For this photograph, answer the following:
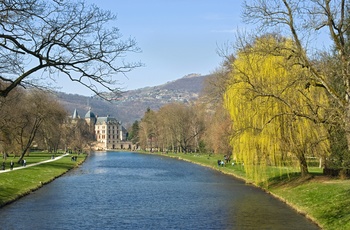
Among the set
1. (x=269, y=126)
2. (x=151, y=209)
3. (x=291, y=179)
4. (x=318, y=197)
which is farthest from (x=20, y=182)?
(x=318, y=197)

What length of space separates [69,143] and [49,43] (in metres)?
108

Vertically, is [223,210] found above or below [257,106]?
below

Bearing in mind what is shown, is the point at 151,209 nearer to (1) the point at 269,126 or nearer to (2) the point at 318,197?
(2) the point at 318,197

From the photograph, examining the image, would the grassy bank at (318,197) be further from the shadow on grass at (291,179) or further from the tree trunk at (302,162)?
the tree trunk at (302,162)

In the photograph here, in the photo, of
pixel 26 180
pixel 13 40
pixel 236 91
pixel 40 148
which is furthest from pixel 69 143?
pixel 13 40

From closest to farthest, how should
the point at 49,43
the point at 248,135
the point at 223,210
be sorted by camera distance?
the point at 49,43 → the point at 223,210 → the point at 248,135

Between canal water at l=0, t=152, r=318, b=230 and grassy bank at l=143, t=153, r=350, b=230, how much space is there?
691mm

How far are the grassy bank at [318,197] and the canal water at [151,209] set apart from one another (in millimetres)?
691

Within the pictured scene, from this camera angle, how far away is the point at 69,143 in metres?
115

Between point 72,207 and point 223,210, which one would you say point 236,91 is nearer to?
point 223,210

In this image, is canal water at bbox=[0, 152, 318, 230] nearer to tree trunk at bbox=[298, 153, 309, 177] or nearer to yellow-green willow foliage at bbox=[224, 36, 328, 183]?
yellow-green willow foliage at bbox=[224, 36, 328, 183]

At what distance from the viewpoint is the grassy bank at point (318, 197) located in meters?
20.6

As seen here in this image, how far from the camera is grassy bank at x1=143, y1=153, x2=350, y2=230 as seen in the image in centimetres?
2062

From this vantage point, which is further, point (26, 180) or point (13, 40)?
point (26, 180)
